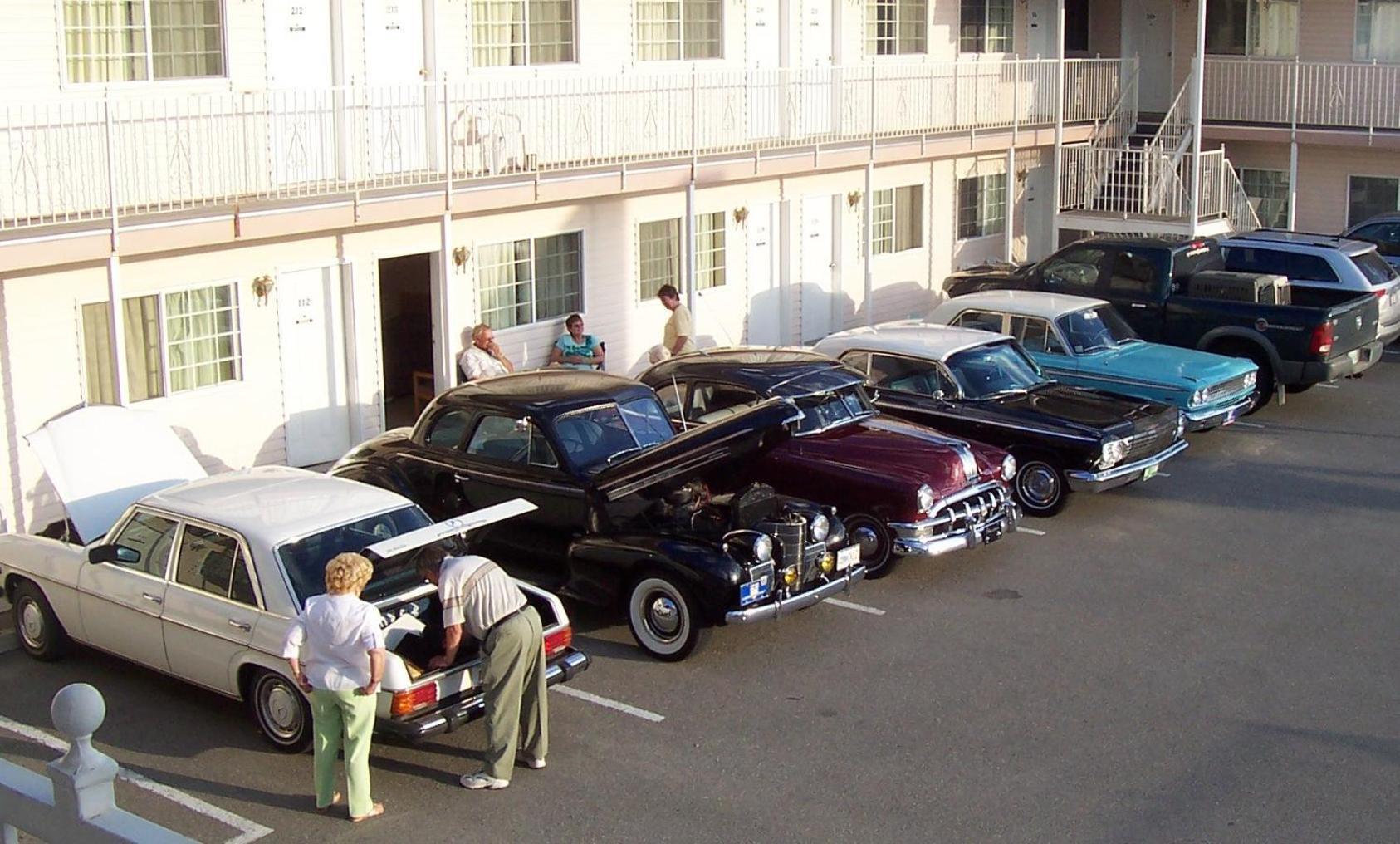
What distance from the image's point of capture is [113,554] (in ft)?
33.8

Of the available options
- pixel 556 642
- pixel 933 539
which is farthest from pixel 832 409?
pixel 556 642

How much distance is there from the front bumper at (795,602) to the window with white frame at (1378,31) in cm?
1878

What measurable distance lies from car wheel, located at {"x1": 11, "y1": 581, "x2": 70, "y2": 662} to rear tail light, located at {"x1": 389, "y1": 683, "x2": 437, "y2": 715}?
3.21 meters

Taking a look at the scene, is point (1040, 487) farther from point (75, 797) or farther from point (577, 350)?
point (75, 797)

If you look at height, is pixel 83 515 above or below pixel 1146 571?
above

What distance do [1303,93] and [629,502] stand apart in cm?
1871

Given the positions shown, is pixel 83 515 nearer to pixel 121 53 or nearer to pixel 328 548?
pixel 328 548

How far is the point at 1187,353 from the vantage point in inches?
687

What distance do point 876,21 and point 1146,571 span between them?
41.5 feet

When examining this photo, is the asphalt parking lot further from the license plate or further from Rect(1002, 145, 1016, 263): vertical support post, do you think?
Rect(1002, 145, 1016, 263): vertical support post

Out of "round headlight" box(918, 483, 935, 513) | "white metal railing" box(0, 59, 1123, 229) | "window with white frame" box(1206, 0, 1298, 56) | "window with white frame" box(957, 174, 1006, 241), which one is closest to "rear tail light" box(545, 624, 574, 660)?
"round headlight" box(918, 483, 935, 513)

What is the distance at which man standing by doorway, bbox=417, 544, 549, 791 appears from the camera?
9055 millimetres

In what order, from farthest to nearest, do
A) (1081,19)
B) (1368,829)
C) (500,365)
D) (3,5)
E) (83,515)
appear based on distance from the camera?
(1081,19)
(500,365)
(3,5)
(83,515)
(1368,829)

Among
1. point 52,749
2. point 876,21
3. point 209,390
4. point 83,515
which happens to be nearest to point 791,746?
point 52,749
